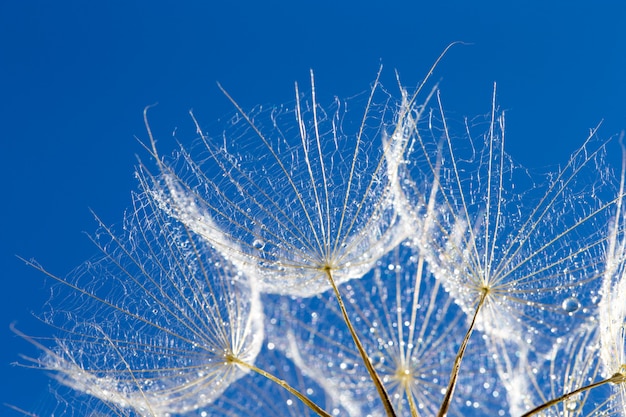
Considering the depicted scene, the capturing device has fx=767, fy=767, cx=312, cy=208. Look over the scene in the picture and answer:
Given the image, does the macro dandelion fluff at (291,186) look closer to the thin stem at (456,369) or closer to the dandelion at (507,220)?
the dandelion at (507,220)

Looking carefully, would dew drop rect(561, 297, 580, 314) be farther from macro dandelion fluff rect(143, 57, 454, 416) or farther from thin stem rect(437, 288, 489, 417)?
macro dandelion fluff rect(143, 57, 454, 416)

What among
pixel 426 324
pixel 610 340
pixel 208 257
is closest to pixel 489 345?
pixel 426 324

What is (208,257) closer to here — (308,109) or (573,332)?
(308,109)

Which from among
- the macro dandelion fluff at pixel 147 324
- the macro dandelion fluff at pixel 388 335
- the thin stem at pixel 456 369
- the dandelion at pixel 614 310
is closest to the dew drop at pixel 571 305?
the dandelion at pixel 614 310

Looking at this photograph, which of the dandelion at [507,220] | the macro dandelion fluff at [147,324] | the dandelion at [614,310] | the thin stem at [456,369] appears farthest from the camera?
the macro dandelion fluff at [147,324]

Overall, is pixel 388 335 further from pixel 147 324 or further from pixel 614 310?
pixel 147 324
